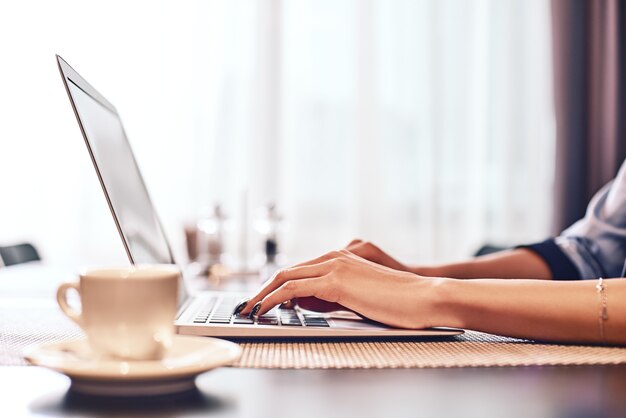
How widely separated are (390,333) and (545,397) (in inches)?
10.0

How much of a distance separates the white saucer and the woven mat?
94 millimetres

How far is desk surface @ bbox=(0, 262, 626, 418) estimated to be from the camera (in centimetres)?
50

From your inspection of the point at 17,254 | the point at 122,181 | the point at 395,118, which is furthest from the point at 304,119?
the point at 122,181

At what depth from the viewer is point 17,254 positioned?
6.66 ft

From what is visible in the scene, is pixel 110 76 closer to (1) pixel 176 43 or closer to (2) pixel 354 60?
(1) pixel 176 43

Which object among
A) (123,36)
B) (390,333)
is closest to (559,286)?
(390,333)

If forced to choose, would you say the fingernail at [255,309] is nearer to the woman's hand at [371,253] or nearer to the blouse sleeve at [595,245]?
Answer: the woman's hand at [371,253]

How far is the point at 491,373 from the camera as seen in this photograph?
0.64 metres

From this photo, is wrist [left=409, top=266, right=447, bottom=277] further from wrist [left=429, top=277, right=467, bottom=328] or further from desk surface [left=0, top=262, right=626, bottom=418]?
desk surface [left=0, top=262, right=626, bottom=418]

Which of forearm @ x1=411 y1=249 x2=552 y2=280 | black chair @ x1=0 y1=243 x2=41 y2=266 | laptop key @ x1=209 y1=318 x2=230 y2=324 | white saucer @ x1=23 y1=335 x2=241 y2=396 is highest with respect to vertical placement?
white saucer @ x1=23 y1=335 x2=241 y2=396

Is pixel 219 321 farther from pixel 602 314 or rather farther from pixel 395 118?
pixel 395 118

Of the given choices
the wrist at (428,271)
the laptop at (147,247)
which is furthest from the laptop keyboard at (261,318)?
the wrist at (428,271)

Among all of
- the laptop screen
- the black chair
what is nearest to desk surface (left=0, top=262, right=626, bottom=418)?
the laptop screen

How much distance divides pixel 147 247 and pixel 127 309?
521 millimetres
